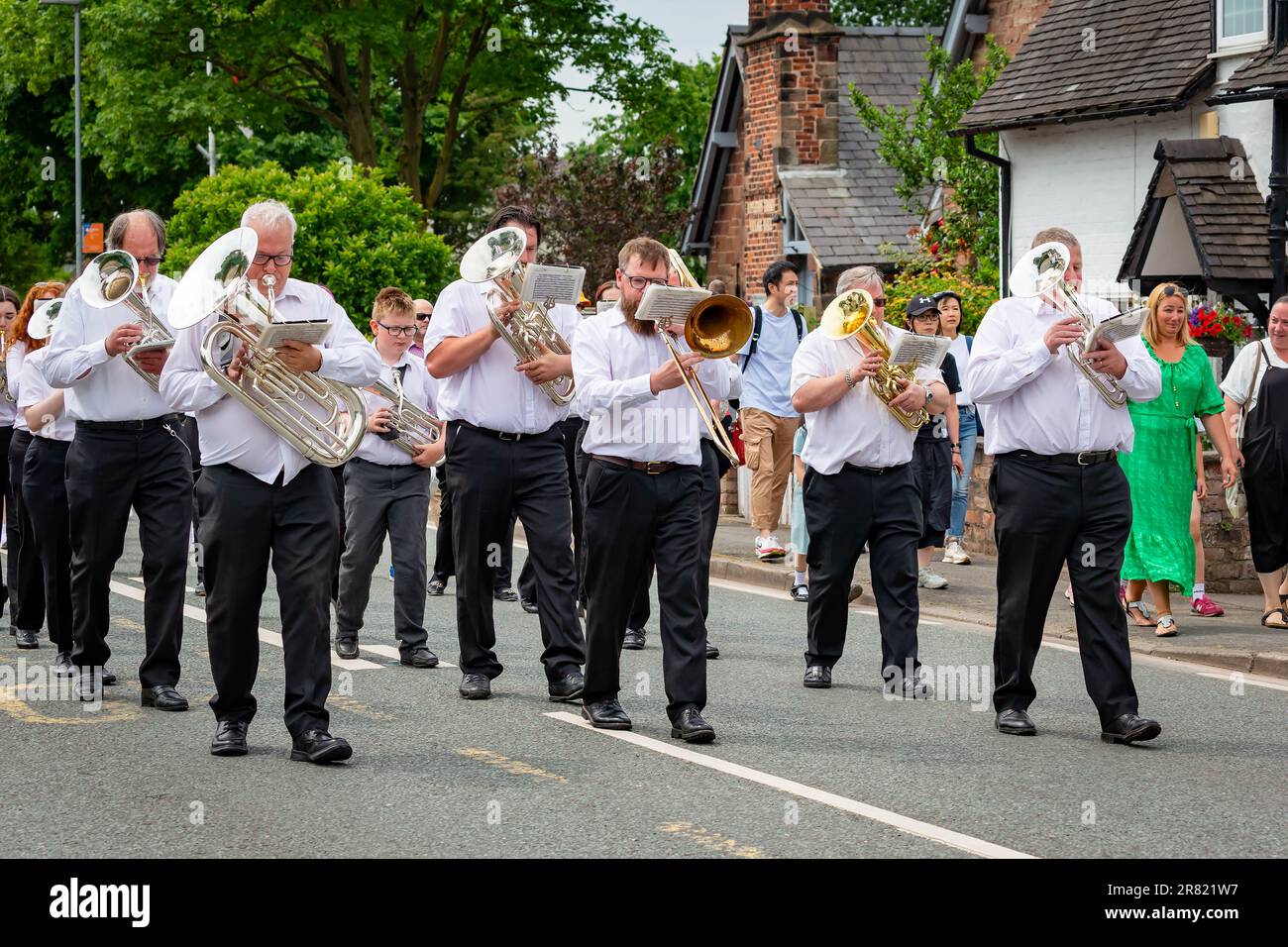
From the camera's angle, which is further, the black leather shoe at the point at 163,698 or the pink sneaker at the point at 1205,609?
the pink sneaker at the point at 1205,609

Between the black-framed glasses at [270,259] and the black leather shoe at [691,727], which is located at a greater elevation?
the black-framed glasses at [270,259]

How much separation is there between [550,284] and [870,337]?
5.63ft

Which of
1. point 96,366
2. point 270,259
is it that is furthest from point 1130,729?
point 96,366

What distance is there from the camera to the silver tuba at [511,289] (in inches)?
346

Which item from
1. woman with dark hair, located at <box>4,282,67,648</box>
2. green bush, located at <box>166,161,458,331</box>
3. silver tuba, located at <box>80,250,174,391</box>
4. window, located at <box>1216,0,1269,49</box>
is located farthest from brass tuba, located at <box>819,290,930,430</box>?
green bush, located at <box>166,161,458,331</box>

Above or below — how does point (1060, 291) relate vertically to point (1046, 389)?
above

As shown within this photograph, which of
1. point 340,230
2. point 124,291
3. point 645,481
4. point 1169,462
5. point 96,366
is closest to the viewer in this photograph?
point 645,481

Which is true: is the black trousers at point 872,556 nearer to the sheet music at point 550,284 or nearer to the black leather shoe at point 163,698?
the sheet music at point 550,284

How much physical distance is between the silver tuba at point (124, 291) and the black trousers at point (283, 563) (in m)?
1.00

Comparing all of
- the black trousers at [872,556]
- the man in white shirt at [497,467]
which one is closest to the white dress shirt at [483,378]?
the man in white shirt at [497,467]

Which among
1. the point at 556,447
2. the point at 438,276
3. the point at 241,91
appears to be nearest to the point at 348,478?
the point at 556,447

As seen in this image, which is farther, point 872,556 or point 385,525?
point 385,525

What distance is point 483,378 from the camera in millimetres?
9039

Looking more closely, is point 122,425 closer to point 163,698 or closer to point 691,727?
point 163,698
